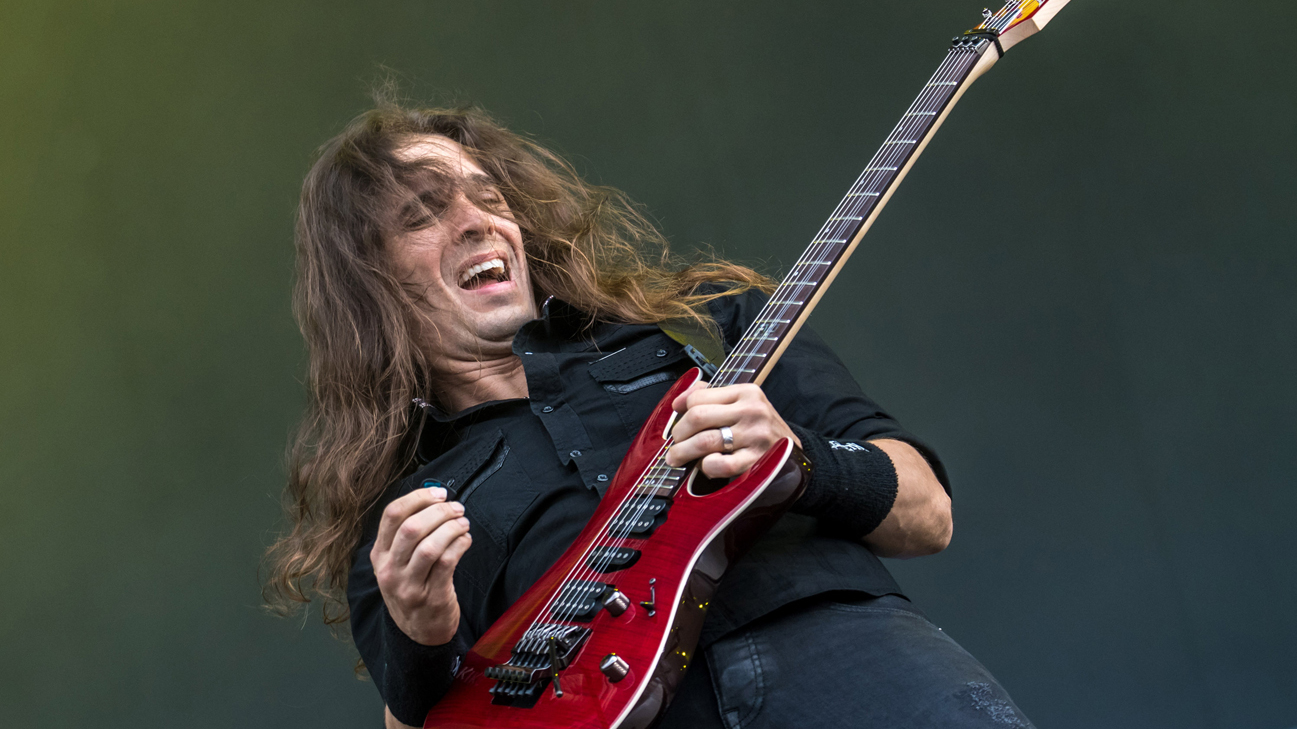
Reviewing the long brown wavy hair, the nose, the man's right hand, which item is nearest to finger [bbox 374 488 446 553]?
the man's right hand

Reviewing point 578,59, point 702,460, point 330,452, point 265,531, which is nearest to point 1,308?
point 265,531

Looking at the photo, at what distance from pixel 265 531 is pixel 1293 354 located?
8.61ft

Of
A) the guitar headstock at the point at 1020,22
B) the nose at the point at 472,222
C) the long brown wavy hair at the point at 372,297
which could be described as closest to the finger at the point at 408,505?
the long brown wavy hair at the point at 372,297

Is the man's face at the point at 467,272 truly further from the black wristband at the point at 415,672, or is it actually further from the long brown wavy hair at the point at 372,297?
the black wristband at the point at 415,672

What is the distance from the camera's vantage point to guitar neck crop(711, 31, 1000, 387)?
129cm

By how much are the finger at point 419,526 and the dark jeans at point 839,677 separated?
0.36 m

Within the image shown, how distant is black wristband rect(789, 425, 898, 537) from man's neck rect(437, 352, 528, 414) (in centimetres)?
66

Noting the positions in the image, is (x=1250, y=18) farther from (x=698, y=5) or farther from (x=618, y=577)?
(x=618, y=577)

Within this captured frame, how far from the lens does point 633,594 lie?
105 centimetres

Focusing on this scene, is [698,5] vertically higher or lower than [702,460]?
higher

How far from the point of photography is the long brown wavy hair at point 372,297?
167 cm

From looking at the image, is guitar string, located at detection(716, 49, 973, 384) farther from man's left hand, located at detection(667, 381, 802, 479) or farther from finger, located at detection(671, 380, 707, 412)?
man's left hand, located at detection(667, 381, 802, 479)

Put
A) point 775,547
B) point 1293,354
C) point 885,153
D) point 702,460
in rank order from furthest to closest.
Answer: point 1293,354 → point 885,153 → point 775,547 → point 702,460

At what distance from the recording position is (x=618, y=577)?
3.57 feet
